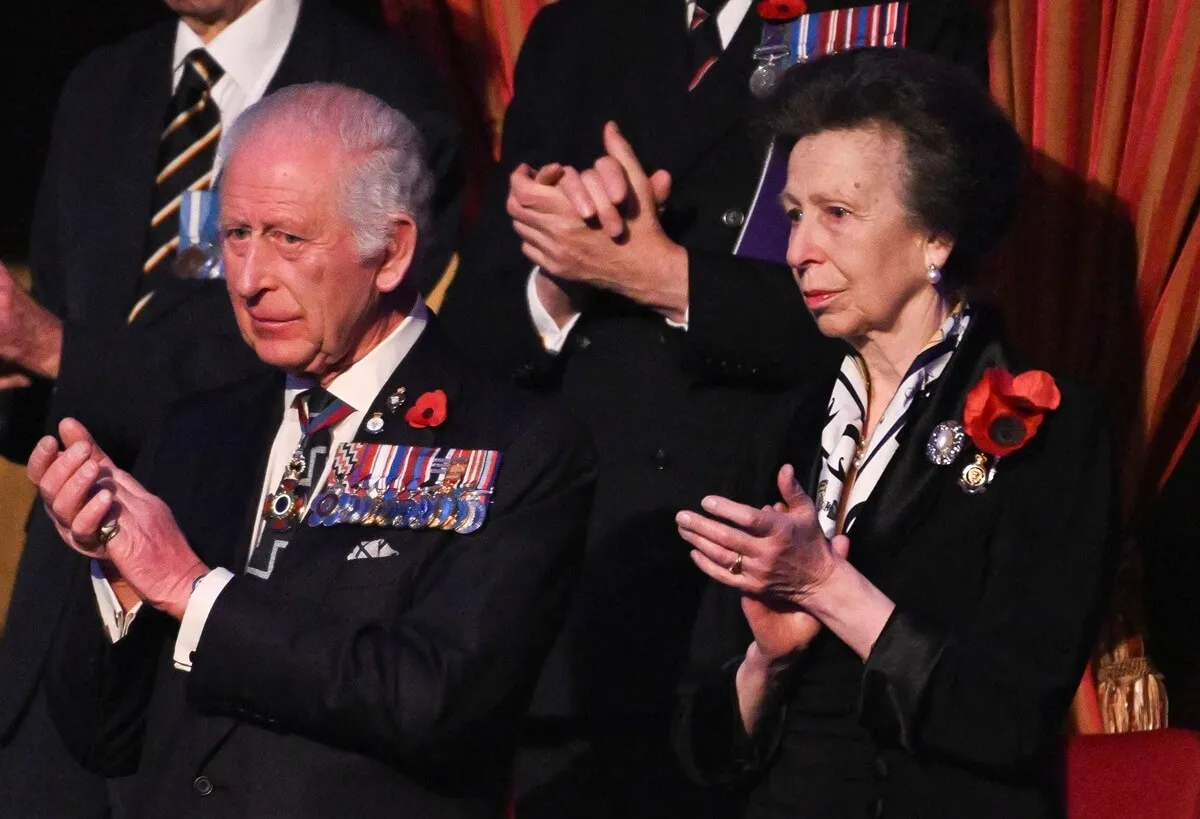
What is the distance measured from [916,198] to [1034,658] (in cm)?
64

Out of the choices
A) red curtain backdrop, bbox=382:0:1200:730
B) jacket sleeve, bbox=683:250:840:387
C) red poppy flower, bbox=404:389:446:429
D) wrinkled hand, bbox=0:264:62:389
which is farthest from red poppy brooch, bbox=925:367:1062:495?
wrinkled hand, bbox=0:264:62:389

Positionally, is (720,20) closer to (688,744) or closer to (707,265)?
(707,265)

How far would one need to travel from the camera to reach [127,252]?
3631mm

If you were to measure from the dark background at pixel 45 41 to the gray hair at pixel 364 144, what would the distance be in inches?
70.5

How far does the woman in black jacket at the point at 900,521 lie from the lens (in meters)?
2.64

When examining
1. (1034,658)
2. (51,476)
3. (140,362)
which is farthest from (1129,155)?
(51,476)

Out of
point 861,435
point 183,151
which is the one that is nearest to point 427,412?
point 861,435

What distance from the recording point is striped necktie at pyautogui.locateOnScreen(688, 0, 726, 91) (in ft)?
11.1

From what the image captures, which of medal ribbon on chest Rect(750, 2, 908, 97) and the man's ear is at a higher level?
medal ribbon on chest Rect(750, 2, 908, 97)

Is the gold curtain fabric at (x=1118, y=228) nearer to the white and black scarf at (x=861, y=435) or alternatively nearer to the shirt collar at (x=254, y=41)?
the white and black scarf at (x=861, y=435)

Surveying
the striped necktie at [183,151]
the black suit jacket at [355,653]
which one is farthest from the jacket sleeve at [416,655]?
the striped necktie at [183,151]

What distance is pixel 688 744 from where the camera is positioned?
2.86 m

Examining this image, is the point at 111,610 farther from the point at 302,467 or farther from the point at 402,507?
the point at 402,507

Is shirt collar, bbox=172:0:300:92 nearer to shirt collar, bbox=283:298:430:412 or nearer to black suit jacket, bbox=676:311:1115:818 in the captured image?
shirt collar, bbox=283:298:430:412
